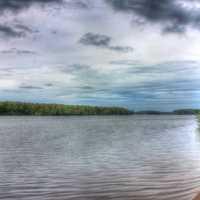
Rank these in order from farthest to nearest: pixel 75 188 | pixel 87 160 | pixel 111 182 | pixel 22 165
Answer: pixel 87 160 → pixel 22 165 → pixel 111 182 → pixel 75 188

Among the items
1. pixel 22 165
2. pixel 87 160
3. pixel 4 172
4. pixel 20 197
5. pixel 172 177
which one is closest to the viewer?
pixel 20 197

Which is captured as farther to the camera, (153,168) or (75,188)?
(153,168)

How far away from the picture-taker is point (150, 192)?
13.5m

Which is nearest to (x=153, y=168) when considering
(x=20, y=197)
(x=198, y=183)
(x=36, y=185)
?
(x=198, y=183)

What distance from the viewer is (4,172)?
1838 cm

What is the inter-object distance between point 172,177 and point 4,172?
27.0 ft

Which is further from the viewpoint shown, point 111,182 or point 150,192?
point 111,182

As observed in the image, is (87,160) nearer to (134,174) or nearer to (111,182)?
(134,174)

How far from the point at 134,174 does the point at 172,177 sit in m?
1.85

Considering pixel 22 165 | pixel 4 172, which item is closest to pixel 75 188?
pixel 4 172

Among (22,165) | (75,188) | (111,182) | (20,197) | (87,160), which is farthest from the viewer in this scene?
(87,160)

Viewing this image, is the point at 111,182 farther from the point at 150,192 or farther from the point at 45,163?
the point at 45,163

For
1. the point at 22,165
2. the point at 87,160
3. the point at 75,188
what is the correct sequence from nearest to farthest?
the point at 75,188 → the point at 22,165 → the point at 87,160

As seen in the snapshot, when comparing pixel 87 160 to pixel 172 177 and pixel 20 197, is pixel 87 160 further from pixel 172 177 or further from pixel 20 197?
pixel 20 197
